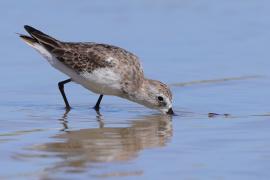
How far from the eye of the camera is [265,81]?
12.0m

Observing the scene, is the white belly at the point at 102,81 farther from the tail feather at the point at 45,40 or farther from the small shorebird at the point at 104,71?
the tail feather at the point at 45,40

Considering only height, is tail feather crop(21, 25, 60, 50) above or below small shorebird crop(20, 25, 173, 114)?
above

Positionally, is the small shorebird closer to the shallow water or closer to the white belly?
the white belly

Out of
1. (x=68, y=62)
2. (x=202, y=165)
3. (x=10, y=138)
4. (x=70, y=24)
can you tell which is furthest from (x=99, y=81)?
(x=70, y=24)

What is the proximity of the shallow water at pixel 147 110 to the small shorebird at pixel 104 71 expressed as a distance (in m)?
0.24

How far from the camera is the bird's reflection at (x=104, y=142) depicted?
25.2ft

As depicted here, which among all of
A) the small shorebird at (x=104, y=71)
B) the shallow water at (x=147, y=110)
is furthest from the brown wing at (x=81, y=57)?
the shallow water at (x=147, y=110)

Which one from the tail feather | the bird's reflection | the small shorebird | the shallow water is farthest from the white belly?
the bird's reflection

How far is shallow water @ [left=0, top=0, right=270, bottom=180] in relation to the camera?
7543mm

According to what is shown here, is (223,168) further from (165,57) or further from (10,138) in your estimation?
(165,57)

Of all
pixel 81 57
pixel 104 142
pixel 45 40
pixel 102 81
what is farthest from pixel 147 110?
pixel 104 142

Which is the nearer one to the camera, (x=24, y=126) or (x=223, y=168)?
(x=223, y=168)

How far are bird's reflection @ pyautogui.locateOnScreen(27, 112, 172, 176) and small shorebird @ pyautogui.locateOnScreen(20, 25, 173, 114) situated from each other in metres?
0.69

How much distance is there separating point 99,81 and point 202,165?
3481mm
